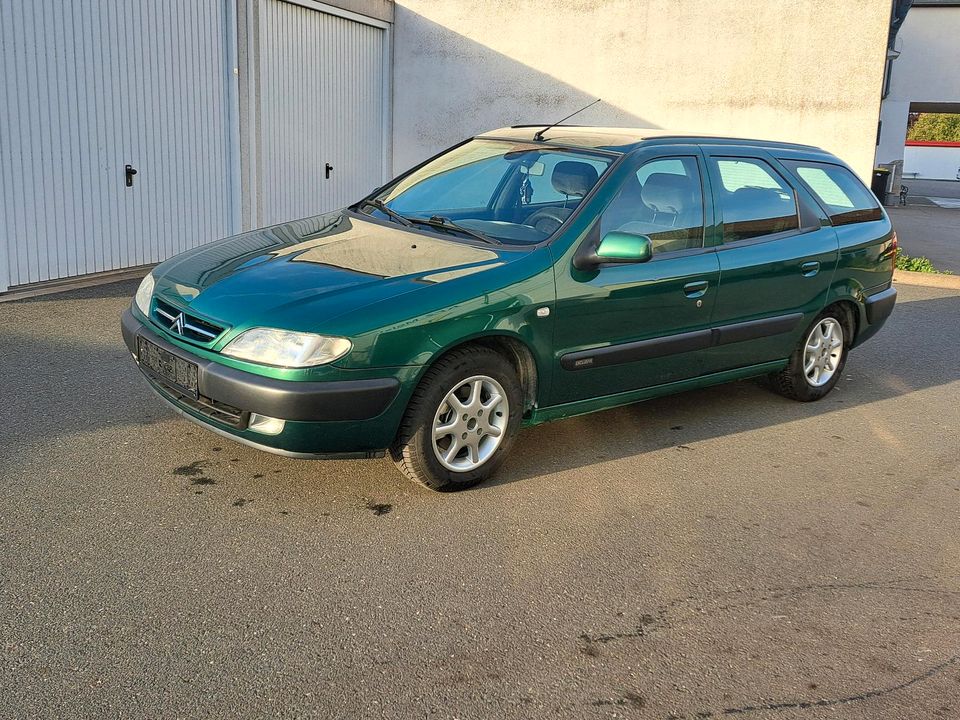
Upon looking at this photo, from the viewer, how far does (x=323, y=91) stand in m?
A: 12.5

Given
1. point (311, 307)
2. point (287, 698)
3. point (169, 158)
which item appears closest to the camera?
point (287, 698)

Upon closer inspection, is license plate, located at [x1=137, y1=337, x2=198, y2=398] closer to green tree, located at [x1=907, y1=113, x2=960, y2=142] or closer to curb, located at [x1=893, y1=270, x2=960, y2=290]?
curb, located at [x1=893, y1=270, x2=960, y2=290]

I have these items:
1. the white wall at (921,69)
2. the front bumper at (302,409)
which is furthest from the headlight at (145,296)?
the white wall at (921,69)

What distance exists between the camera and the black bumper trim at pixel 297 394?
156 inches

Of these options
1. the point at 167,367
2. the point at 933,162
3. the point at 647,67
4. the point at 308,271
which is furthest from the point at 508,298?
the point at 933,162

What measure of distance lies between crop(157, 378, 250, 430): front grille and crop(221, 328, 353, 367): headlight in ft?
0.84

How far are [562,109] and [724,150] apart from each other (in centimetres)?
778

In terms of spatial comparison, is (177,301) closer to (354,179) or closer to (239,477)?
(239,477)

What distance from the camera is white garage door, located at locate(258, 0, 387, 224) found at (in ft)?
37.6

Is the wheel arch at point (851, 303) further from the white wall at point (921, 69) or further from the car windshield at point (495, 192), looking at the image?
the white wall at point (921, 69)

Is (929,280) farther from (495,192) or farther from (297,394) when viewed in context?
(297,394)

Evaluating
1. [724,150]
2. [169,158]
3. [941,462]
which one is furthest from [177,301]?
[169,158]

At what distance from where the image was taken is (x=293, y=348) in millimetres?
3982

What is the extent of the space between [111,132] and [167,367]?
18.7 feet
